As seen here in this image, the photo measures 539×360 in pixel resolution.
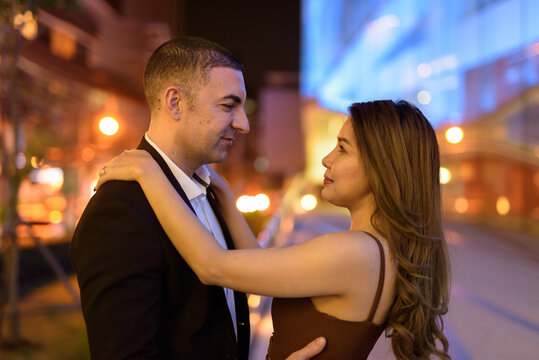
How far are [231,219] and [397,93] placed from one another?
1188 cm

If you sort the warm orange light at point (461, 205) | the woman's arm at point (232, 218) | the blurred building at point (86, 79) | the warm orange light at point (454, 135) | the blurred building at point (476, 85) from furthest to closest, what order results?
the blurred building at point (86, 79) → the warm orange light at point (454, 135) → the warm orange light at point (461, 205) → the blurred building at point (476, 85) → the woman's arm at point (232, 218)

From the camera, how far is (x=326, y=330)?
55.1 inches

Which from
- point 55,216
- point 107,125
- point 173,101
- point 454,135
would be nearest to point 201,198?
point 173,101

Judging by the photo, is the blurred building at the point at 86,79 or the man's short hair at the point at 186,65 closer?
the man's short hair at the point at 186,65

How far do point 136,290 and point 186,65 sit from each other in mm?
770

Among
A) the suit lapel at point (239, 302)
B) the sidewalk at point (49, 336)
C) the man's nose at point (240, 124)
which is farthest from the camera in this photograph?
the sidewalk at point (49, 336)

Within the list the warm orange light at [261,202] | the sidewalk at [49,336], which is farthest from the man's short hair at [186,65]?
the warm orange light at [261,202]

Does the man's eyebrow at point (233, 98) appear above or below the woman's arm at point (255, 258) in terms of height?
above

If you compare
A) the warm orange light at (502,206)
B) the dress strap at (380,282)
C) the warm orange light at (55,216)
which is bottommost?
the warm orange light at (55,216)

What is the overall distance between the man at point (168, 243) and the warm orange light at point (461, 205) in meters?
8.13

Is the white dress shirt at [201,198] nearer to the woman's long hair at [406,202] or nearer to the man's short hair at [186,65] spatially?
the man's short hair at [186,65]

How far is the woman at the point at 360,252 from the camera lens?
51.8 inches

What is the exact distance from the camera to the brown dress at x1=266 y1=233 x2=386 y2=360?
1382mm

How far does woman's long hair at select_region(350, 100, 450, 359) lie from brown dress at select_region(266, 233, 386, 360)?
8cm
